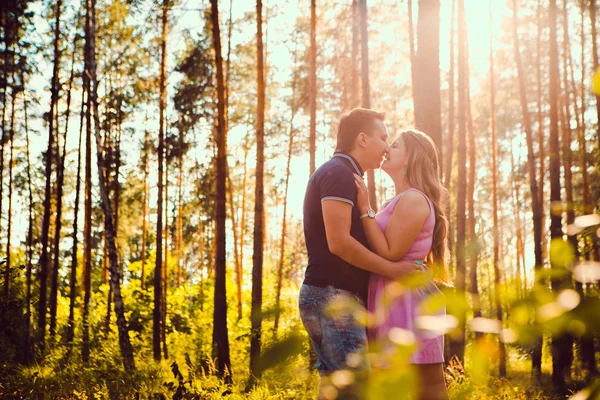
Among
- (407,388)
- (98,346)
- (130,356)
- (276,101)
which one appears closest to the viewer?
(407,388)

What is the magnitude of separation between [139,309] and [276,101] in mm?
9177

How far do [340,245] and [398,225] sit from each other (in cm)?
32

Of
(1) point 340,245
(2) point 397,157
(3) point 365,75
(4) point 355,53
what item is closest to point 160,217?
(3) point 365,75

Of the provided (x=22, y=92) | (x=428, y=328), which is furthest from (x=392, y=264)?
(x=22, y=92)

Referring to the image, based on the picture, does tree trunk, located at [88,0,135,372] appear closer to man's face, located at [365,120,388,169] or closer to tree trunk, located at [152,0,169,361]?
tree trunk, located at [152,0,169,361]

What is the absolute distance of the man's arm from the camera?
2443 millimetres

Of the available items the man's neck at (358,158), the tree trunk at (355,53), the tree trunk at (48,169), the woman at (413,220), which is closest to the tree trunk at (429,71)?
the woman at (413,220)

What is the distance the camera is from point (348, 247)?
8.16 ft

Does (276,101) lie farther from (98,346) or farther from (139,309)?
(98,346)

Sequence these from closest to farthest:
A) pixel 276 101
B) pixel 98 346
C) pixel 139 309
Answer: pixel 98 346
pixel 139 309
pixel 276 101

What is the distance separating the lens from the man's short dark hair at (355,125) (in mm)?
2848

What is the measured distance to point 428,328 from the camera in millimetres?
546

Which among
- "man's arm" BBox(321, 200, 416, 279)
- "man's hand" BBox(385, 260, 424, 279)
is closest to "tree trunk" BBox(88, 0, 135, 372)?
"man's arm" BBox(321, 200, 416, 279)

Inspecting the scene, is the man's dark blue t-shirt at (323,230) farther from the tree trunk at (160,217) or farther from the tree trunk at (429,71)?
the tree trunk at (160,217)
